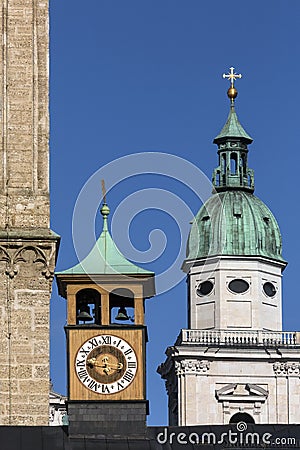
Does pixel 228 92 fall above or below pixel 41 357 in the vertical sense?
above

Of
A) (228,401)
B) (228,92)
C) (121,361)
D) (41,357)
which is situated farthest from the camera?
(228,92)

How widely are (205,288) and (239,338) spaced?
177 inches

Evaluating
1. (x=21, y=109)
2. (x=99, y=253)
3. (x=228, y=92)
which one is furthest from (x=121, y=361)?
(x=228, y=92)

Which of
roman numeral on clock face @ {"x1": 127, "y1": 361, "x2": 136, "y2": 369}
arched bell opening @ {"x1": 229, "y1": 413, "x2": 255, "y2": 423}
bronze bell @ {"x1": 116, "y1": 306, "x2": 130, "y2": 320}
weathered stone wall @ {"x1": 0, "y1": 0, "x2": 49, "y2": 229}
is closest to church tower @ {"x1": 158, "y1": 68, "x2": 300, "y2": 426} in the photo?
arched bell opening @ {"x1": 229, "y1": 413, "x2": 255, "y2": 423}

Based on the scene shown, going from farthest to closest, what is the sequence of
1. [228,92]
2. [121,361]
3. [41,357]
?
[228,92] → [41,357] → [121,361]

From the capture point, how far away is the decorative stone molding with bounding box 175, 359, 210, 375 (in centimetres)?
16362

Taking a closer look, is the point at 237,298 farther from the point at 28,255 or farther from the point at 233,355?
Result: the point at 28,255

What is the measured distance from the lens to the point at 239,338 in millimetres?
167500

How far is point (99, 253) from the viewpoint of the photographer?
303 ft

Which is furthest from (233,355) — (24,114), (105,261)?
(105,261)

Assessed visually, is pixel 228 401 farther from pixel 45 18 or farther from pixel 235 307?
pixel 45 18

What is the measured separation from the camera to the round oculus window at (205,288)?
17014 centimetres

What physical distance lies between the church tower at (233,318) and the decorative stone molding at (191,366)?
6 cm

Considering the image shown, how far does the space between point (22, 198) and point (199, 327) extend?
74852 millimetres
